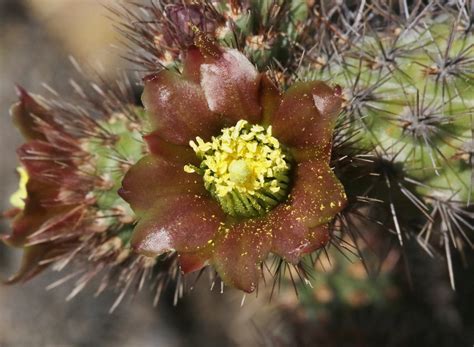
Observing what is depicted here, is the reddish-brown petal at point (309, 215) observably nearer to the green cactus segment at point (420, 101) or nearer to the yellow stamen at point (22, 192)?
the green cactus segment at point (420, 101)

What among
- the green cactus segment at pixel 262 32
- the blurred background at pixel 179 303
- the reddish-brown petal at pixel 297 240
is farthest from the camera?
the blurred background at pixel 179 303

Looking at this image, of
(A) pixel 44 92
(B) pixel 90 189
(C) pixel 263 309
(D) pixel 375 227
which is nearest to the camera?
(B) pixel 90 189

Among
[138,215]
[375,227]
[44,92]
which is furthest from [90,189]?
[44,92]

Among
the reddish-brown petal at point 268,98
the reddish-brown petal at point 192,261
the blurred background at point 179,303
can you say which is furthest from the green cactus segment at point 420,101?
the blurred background at point 179,303

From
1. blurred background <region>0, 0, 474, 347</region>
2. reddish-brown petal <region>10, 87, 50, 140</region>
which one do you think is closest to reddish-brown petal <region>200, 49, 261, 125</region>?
reddish-brown petal <region>10, 87, 50, 140</region>

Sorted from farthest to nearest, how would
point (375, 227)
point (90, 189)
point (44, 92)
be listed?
point (44, 92) → point (375, 227) → point (90, 189)

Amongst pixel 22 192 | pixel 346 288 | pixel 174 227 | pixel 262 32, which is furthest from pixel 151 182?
pixel 346 288

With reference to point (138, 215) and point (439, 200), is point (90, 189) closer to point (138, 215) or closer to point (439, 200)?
point (138, 215)

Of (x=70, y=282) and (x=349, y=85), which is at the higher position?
(x=349, y=85)
